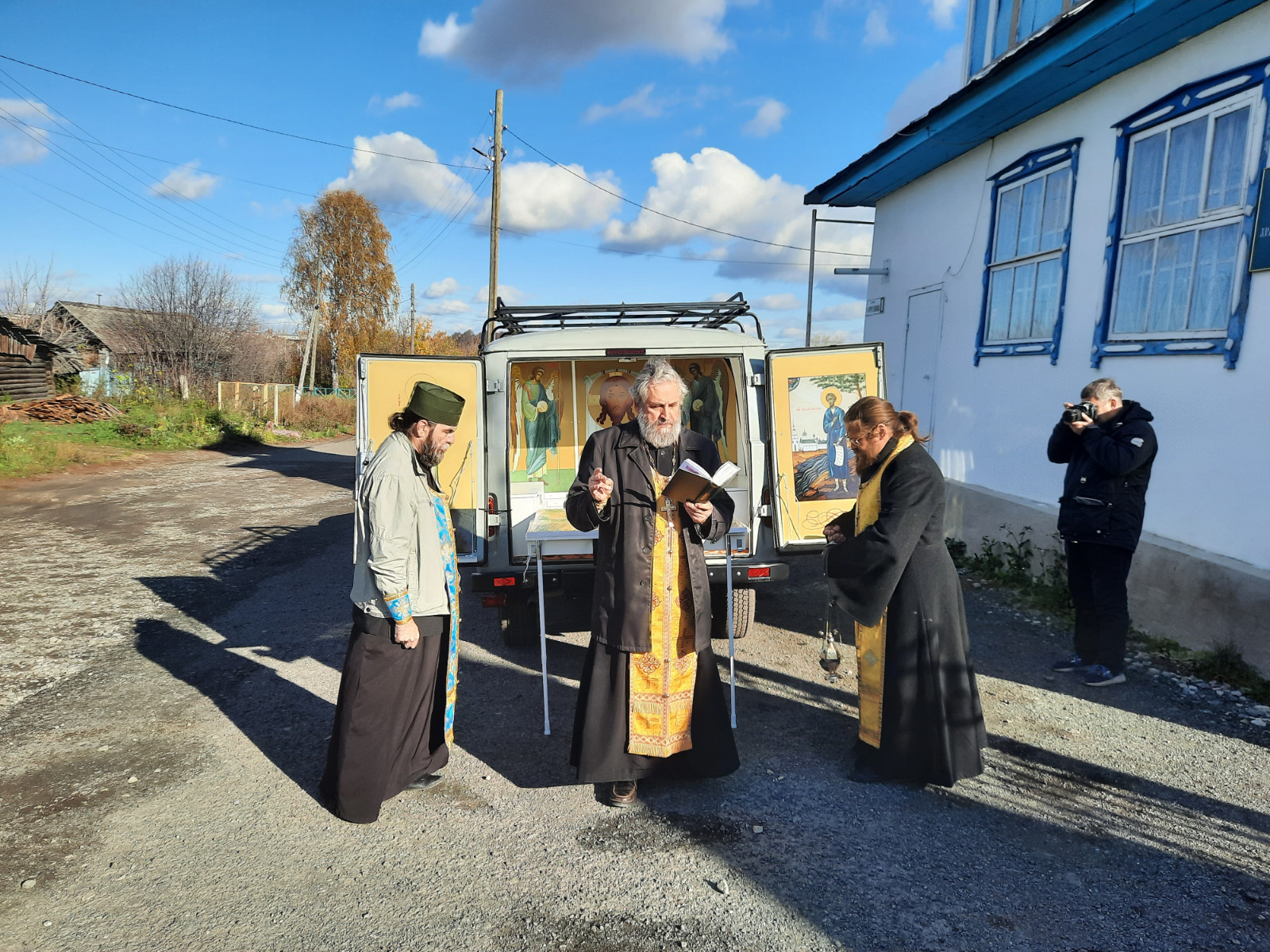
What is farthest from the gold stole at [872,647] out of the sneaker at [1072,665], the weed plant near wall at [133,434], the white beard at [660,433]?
the weed plant near wall at [133,434]

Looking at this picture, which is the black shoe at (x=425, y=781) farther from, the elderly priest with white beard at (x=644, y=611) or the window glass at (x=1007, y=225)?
the window glass at (x=1007, y=225)

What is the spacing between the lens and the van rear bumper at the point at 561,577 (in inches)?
193

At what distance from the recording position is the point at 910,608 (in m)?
3.46

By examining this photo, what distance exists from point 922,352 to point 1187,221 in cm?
405

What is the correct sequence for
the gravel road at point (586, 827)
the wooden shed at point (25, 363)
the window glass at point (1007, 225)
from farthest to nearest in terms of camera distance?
the wooden shed at point (25, 363) → the window glass at point (1007, 225) → the gravel road at point (586, 827)

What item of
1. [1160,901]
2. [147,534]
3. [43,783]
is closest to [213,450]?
[147,534]

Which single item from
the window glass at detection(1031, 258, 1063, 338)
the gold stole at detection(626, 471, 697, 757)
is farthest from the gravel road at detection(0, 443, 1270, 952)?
the window glass at detection(1031, 258, 1063, 338)

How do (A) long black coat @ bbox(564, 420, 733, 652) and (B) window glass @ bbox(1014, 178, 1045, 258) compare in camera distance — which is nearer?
(A) long black coat @ bbox(564, 420, 733, 652)

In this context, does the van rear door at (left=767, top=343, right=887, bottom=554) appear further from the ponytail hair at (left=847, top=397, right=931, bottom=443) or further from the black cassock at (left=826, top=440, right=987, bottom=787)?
the black cassock at (left=826, top=440, right=987, bottom=787)

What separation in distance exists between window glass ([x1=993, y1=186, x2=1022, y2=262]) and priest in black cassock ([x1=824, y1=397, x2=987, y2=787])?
5.63 metres

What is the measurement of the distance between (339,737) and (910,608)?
2.61m

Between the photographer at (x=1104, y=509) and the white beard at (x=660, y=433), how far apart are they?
9.31 feet

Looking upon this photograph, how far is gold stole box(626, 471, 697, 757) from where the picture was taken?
341 centimetres

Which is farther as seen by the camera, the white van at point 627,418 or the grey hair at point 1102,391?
the white van at point 627,418
